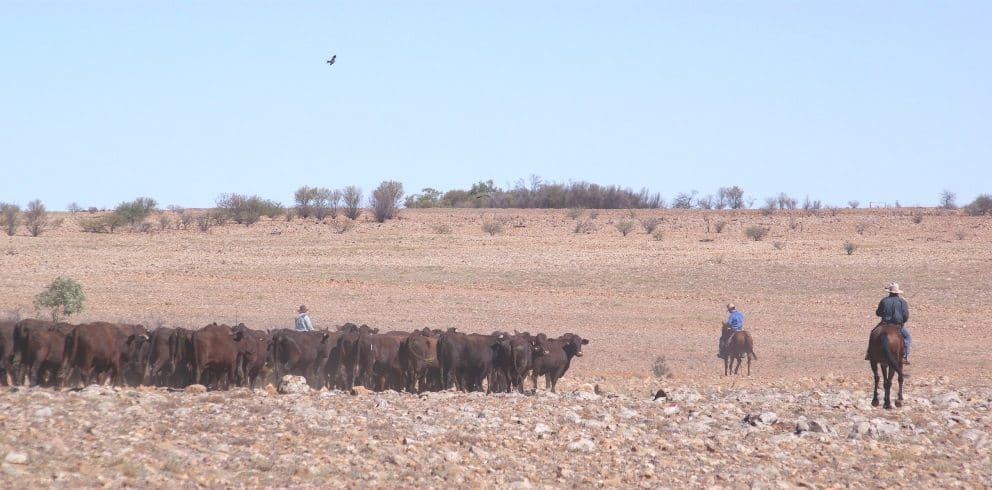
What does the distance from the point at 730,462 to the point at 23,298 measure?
2691cm

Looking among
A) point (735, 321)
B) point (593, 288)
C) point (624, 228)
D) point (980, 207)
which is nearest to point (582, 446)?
point (735, 321)

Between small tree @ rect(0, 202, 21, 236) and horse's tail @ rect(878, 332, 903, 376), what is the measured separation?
48.8 meters

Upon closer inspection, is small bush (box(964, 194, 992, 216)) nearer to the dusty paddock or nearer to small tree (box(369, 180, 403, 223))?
the dusty paddock

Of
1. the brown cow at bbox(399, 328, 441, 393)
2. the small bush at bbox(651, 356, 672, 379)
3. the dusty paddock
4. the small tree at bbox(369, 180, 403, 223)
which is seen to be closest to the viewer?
the brown cow at bbox(399, 328, 441, 393)

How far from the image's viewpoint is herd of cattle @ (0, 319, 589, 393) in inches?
634

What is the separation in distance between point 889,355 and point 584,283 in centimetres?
2384

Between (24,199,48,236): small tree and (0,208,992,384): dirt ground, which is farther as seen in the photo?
(24,199,48,236): small tree

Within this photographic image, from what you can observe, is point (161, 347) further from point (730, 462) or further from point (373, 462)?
point (730, 462)

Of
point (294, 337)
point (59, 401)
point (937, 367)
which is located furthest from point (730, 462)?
point (937, 367)

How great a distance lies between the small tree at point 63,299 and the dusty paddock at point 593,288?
980mm

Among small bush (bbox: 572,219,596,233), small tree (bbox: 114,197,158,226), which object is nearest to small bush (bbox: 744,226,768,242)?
small bush (bbox: 572,219,596,233)

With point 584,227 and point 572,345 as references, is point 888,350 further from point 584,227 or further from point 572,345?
point 584,227

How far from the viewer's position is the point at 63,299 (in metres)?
30.4

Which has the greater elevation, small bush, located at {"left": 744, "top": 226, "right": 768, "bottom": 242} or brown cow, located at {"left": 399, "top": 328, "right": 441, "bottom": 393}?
small bush, located at {"left": 744, "top": 226, "right": 768, "bottom": 242}
